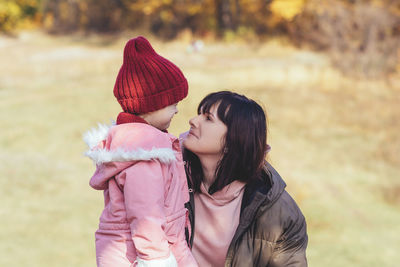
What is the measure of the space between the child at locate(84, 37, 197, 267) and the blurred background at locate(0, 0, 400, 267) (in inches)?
12.2

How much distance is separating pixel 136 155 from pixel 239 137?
0.49 m

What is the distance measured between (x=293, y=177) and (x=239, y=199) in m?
6.37

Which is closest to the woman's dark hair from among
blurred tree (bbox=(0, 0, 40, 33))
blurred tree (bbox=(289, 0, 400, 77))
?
blurred tree (bbox=(289, 0, 400, 77))

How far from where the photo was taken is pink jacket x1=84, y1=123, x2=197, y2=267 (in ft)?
5.97

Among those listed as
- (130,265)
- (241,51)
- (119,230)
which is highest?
(119,230)

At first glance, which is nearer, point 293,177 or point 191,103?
point 293,177

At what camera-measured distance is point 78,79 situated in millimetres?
15664

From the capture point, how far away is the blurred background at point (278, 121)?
6.39 metres

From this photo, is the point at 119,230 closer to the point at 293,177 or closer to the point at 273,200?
the point at 273,200

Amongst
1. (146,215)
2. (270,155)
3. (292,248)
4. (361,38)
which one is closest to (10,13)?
(361,38)

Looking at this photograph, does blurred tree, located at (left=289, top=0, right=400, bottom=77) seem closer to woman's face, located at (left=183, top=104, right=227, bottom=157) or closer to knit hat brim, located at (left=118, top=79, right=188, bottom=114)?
woman's face, located at (left=183, top=104, right=227, bottom=157)

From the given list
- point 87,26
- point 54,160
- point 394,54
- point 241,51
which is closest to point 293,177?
point 54,160

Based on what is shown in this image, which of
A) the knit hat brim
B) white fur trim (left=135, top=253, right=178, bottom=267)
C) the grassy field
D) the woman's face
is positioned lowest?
the grassy field

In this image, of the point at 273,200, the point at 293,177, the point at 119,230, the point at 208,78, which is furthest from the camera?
the point at 208,78
